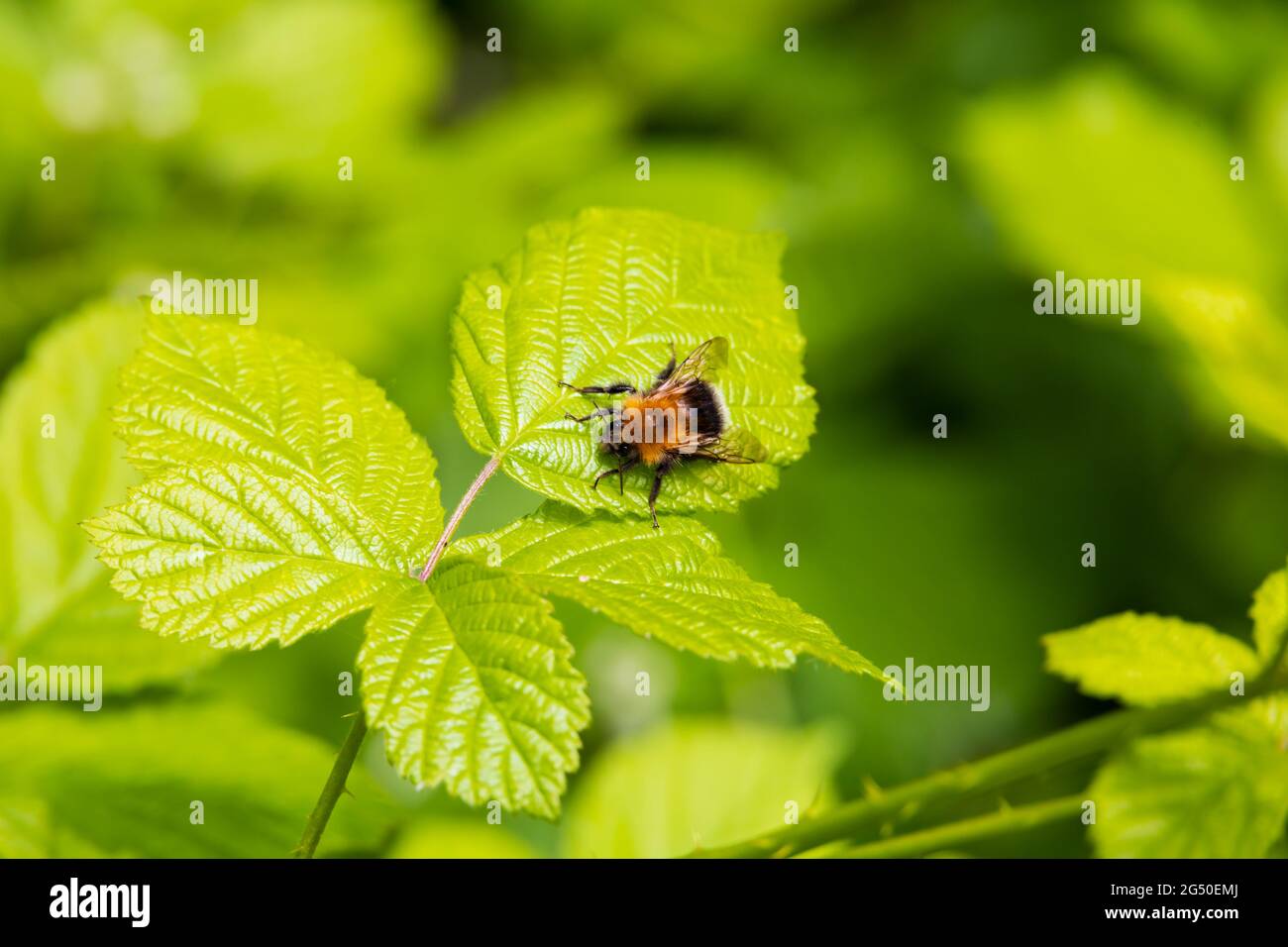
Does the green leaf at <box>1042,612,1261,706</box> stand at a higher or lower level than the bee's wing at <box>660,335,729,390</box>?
lower

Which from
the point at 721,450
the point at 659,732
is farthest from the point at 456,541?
the point at 659,732

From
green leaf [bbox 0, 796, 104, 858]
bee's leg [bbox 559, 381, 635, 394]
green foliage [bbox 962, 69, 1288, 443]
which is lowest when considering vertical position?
green leaf [bbox 0, 796, 104, 858]

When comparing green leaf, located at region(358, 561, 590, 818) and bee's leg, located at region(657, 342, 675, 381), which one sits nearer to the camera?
green leaf, located at region(358, 561, 590, 818)

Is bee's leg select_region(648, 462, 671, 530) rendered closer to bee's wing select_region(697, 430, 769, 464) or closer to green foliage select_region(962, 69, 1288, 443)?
bee's wing select_region(697, 430, 769, 464)

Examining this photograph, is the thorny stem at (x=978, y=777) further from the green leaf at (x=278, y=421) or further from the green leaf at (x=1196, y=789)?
the green leaf at (x=278, y=421)

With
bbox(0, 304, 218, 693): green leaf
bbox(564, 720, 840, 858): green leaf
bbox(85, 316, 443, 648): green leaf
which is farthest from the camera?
bbox(564, 720, 840, 858): green leaf

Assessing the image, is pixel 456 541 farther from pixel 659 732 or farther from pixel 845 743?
pixel 845 743

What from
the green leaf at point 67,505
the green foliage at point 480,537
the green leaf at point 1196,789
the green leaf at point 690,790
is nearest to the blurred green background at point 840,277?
the green leaf at point 690,790

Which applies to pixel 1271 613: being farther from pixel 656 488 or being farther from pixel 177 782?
pixel 177 782

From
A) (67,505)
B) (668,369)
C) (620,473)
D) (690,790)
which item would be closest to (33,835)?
(67,505)

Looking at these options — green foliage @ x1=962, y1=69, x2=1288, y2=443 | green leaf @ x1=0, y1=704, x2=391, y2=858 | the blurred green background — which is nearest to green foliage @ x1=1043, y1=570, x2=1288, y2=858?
green leaf @ x1=0, y1=704, x2=391, y2=858

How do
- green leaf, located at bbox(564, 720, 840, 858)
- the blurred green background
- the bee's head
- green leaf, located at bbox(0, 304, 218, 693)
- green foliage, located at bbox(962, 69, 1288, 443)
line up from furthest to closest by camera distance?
green foliage, located at bbox(962, 69, 1288, 443)
the blurred green background
green leaf, located at bbox(564, 720, 840, 858)
green leaf, located at bbox(0, 304, 218, 693)
the bee's head
